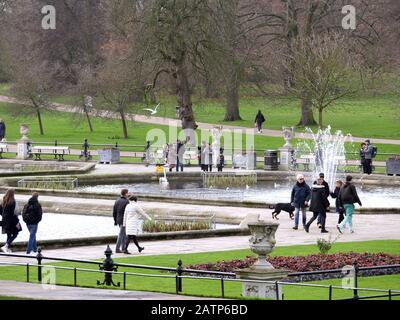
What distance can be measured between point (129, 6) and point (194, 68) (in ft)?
13.9

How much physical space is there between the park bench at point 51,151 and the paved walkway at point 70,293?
36.3 m

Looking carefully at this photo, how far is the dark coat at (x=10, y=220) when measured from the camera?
28.5 metres

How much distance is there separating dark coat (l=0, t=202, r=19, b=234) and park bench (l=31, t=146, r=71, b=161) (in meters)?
30.0

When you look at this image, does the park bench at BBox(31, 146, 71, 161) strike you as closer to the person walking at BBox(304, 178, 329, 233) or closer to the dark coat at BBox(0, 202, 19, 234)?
the person walking at BBox(304, 178, 329, 233)

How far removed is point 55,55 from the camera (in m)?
96.4

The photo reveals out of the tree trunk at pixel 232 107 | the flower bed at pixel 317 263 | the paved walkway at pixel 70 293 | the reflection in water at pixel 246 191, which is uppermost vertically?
the tree trunk at pixel 232 107

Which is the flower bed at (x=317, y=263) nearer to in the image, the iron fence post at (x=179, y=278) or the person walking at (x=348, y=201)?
the iron fence post at (x=179, y=278)


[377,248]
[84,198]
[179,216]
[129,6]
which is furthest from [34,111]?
[377,248]

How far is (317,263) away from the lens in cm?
2581

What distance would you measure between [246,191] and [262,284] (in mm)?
25039

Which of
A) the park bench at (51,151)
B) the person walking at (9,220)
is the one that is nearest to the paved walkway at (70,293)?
the person walking at (9,220)

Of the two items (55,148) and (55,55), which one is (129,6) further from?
(55,55)

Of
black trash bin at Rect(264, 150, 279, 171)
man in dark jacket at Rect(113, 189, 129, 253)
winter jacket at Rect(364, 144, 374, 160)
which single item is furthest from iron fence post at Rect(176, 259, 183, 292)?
black trash bin at Rect(264, 150, 279, 171)
